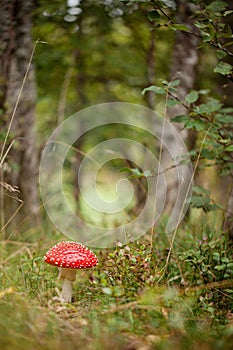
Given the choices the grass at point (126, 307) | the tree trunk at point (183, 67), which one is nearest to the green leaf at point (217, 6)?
the grass at point (126, 307)

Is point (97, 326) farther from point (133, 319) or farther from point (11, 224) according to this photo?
point (11, 224)

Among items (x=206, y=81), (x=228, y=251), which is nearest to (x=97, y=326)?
(x=228, y=251)

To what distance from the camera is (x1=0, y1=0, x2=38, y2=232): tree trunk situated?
394 cm

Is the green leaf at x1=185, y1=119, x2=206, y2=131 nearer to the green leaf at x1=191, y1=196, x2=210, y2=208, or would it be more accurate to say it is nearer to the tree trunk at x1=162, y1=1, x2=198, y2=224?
the green leaf at x1=191, y1=196, x2=210, y2=208

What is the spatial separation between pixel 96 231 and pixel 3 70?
1.74 m

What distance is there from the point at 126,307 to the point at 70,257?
1.75 feet

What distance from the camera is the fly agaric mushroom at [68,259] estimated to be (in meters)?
2.34

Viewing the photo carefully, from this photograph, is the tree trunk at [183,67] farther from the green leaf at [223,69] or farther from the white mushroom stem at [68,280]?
the white mushroom stem at [68,280]

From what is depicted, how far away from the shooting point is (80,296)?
2.51 m

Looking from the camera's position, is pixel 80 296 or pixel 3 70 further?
pixel 3 70

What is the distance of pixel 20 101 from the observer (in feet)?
14.4

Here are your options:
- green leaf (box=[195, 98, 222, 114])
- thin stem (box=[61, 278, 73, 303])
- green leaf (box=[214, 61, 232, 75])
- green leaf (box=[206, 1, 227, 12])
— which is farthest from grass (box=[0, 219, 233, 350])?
green leaf (box=[206, 1, 227, 12])

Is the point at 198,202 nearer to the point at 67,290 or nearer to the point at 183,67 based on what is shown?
the point at 67,290

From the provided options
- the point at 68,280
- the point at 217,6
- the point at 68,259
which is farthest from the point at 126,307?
the point at 217,6
